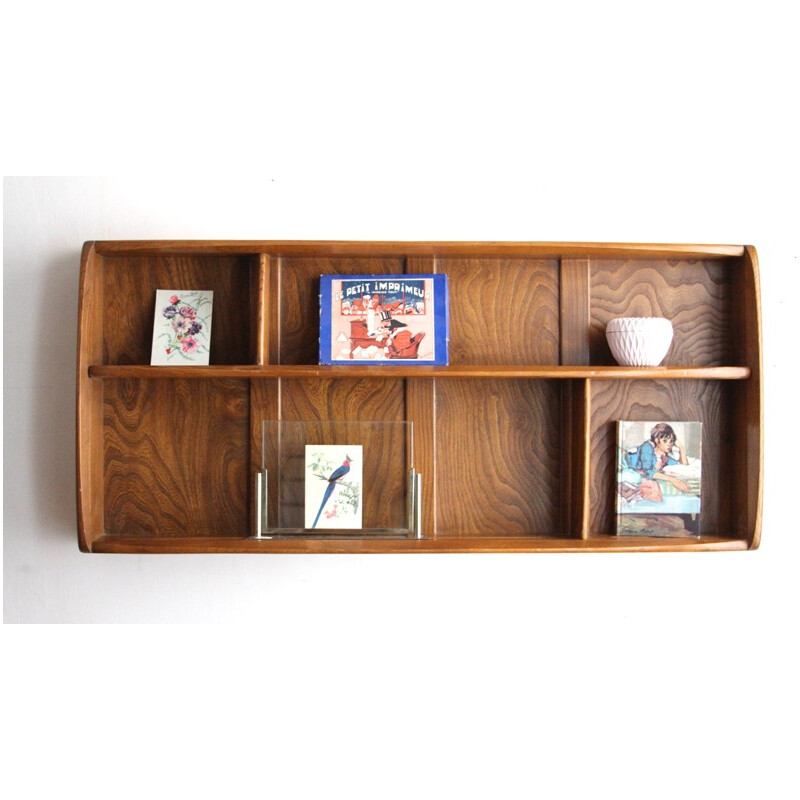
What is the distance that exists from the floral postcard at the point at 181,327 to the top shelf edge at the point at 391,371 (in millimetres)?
96

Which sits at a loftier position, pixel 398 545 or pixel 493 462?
pixel 493 462

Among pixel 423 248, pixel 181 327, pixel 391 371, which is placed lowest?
pixel 391 371

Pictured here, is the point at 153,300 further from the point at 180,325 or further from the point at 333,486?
the point at 333,486

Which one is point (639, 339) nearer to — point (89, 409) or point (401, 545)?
point (401, 545)

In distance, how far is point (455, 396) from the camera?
1.85m

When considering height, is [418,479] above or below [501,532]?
above

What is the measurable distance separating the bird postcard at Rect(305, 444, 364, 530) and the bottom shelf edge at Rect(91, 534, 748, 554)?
5 cm

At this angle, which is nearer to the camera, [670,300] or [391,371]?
[391,371]

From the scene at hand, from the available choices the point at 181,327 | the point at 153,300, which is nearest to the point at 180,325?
the point at 181,327

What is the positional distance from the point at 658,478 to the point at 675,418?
0.16m
